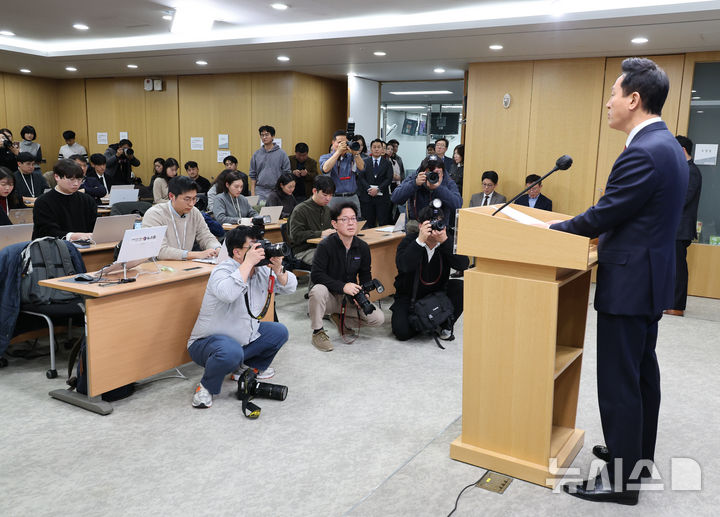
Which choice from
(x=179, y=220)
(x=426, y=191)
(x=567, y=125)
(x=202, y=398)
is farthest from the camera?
(x=567, y=125)

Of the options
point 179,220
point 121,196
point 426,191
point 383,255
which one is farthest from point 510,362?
point 121,196

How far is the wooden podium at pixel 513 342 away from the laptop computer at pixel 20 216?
4.18 m

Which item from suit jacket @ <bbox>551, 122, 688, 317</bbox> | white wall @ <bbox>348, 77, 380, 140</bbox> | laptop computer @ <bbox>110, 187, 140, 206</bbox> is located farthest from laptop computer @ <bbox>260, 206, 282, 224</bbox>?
suit jacket @ <bbox>551, 122, 688, 317</bbox>

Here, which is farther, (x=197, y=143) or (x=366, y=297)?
(x=197, y=143)

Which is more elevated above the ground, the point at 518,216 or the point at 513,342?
the point at 518,216

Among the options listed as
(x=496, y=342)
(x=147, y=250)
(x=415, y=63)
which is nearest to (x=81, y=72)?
(x=415, y=63)

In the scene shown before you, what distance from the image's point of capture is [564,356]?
8.64 ft

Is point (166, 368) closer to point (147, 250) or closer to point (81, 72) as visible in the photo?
point (147, 250)

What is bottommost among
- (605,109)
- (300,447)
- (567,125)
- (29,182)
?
(300,447)

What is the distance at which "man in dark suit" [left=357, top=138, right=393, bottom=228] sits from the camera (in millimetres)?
7949

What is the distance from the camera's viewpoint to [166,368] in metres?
3.55

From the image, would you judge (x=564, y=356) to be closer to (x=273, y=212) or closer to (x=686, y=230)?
(x=686, y=230)

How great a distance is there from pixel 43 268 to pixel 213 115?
6.35 m

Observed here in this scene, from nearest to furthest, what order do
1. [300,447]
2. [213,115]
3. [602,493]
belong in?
[602,493] < [300,447] < [213,115]
